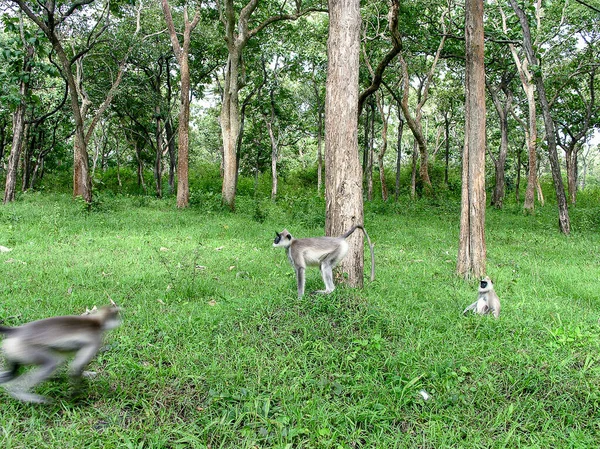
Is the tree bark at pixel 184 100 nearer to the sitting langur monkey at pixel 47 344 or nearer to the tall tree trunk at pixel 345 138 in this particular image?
the tall tree trunk at pixel 345 138

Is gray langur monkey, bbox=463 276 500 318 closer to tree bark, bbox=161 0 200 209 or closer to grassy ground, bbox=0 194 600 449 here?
grassy ground, bbox=0 194 600 449

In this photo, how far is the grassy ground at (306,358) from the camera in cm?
327

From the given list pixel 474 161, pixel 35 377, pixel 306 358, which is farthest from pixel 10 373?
pixel 474 161

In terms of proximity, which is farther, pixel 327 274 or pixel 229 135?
pixel 229 135

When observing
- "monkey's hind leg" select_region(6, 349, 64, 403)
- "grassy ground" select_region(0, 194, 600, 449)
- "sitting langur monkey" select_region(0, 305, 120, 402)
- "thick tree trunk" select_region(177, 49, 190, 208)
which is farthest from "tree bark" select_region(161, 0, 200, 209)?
"sitting langur monkey" select_region(0, 305, 120, 402)

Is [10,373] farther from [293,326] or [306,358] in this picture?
[293,326]

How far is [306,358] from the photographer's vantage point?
4234 mm

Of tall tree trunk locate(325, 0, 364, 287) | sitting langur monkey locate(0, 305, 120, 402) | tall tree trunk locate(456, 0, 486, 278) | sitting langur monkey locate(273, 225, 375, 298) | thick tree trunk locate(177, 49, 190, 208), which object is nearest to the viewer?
sitting langur monkey locate(0, 305, 120, 402)

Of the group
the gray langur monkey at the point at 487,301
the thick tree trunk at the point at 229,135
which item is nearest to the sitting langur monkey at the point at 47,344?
the gray langur monkey at the point at 487,301

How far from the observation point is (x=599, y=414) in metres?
3.57

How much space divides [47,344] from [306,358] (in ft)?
7.48

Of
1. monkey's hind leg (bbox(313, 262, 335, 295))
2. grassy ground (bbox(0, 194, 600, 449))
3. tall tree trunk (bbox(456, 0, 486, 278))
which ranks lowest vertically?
grassy ground (bbox(0, 194, 600, 449))

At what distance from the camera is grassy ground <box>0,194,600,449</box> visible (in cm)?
327

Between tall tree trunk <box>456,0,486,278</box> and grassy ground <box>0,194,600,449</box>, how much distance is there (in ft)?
1.70
